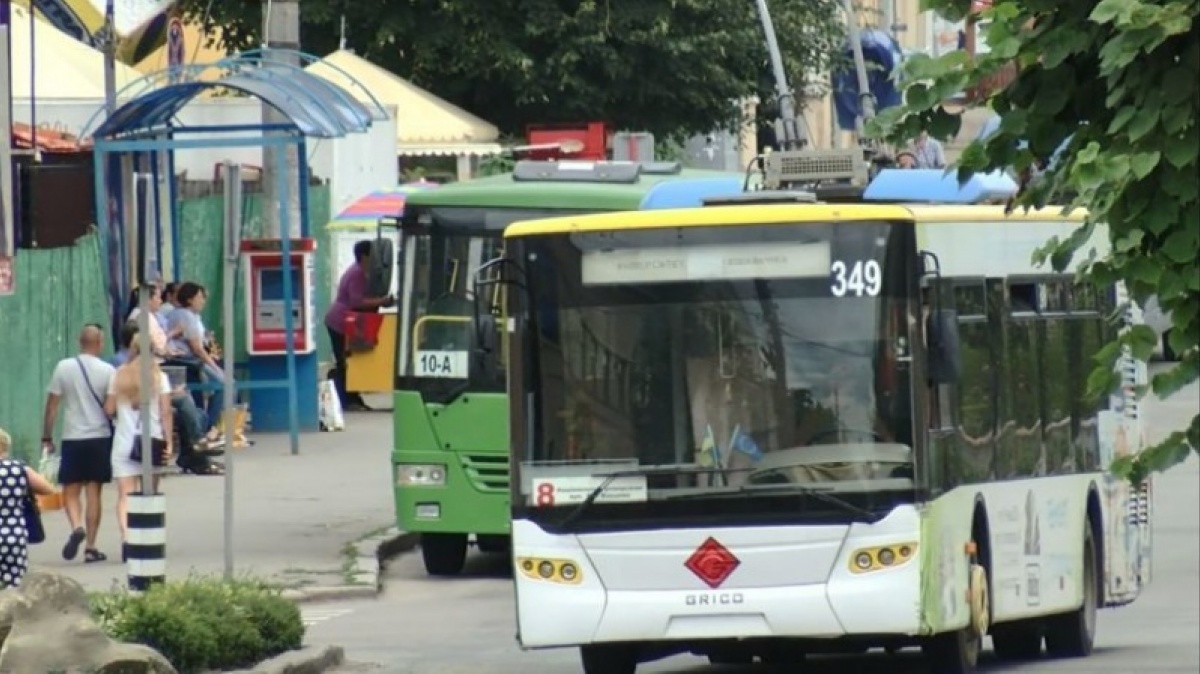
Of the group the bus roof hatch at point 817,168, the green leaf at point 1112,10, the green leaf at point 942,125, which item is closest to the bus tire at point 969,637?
the bus roof hatch at point 817,168

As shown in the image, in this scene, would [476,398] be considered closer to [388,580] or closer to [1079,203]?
[388,580]

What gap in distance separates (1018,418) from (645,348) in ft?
9.64

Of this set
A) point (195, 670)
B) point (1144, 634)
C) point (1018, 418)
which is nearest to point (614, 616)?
point (195, 670)

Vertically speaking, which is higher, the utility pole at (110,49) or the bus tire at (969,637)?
the utility pole at (110,49)

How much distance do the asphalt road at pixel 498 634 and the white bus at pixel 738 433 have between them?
156cm

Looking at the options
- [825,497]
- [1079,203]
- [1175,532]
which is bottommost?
[1175,532]

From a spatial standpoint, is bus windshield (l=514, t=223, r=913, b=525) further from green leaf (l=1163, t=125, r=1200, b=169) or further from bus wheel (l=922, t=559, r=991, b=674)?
green leaf (l=1163, t=125, r=1200, b=169)

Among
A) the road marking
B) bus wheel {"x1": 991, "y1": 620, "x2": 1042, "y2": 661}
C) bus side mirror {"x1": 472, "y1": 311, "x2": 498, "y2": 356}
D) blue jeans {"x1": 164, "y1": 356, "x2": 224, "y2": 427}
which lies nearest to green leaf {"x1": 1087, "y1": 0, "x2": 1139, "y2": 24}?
bus wheel {"x1": 991, "y1": 620, "x2": 1042, "y2": 661}

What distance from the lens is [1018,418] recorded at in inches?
636

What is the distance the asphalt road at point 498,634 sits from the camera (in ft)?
53.4

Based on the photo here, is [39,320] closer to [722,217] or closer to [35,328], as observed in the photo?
[35,328]

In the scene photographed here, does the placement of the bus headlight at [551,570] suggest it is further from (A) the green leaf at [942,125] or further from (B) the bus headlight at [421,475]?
(B) the bus headlight at [421,475]

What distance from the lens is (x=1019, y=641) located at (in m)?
17.2

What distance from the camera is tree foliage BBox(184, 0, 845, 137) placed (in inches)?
1752
